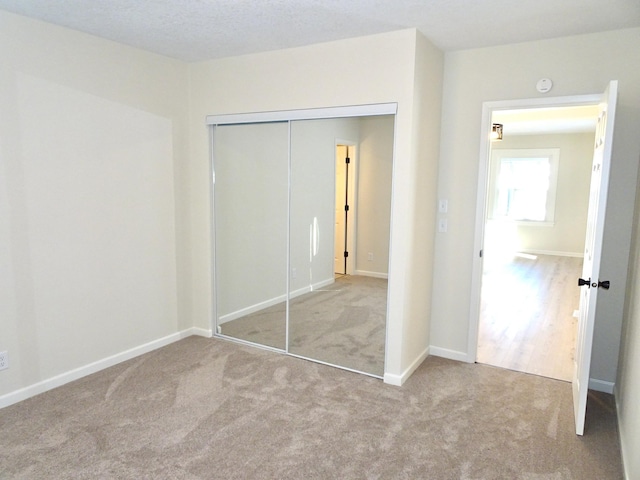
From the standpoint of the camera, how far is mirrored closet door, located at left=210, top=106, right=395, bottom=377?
3.45 m

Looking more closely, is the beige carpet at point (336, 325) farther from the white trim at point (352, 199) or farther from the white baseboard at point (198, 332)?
the white baseboard at point (198, 332)

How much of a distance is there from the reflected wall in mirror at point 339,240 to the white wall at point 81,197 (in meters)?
1.17

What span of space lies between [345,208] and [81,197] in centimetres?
199

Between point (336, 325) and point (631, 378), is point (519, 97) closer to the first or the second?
point (631, 378)

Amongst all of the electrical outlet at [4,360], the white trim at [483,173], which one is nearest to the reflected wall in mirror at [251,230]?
the white trim at [483,173]

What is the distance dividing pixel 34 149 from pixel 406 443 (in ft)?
9.73

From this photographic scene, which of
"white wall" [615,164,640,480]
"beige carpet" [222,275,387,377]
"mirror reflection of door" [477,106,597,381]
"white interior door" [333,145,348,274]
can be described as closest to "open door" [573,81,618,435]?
"white wall" [615,164,640,480]

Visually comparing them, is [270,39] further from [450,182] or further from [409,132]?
[450,182]

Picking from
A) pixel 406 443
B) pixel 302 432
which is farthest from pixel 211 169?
pixel 406 443

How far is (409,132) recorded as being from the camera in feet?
9.90

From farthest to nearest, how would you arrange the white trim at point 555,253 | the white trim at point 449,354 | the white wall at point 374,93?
the white trim at point 555,253 < the white trim at point 449,354 < the white wall at point 374,93

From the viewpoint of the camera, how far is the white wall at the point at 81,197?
281cm

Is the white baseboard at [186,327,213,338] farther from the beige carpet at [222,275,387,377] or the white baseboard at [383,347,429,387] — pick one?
the white baseboard at [383,347,429,387]

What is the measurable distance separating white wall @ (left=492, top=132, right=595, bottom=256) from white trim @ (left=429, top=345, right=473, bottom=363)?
675 centimetres
